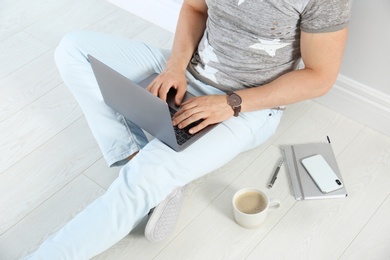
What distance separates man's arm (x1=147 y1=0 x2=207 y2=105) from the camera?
4.96 feet

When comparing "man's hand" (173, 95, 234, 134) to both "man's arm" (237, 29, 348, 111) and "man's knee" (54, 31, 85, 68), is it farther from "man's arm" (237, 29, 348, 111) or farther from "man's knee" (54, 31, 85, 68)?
"man's knee" (54, 31, 85, 68)

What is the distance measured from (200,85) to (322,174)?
0.50 metres

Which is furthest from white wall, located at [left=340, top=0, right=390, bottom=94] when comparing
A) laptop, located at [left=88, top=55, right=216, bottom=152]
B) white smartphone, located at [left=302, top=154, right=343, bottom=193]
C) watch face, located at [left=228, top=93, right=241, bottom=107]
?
laptop, located at [left=88, top=55, right=216, bottom=152]

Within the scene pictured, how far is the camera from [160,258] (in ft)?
4.90

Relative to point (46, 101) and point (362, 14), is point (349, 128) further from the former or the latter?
point (46, 101)

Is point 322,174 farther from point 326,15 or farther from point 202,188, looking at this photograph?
point 326,15

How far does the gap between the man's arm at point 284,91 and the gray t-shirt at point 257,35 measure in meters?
0.05

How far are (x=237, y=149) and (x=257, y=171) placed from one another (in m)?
0.25

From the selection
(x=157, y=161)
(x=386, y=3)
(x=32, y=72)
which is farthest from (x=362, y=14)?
(x=32, y=72)

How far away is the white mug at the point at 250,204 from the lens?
1.47 m

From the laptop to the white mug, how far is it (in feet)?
0.77

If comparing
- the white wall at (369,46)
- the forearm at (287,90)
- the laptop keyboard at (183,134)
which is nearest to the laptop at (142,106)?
the laptop keyboard at (183,134)

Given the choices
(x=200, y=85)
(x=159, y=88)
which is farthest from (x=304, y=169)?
(x=159, y=88)

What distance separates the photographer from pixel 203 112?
1.42 meters
